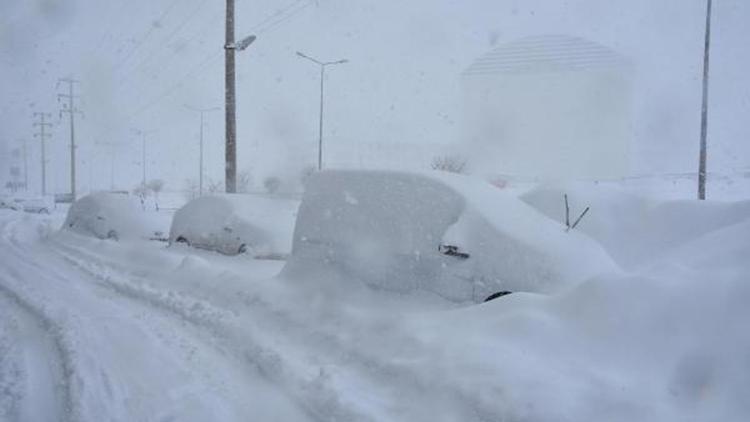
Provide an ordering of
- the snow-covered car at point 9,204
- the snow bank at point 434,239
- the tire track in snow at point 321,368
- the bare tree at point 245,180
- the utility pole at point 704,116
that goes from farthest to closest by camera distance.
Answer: the bare tree at point 245,180 < the snow-covered car at point 9,204 < the utility pole at point 704,116 < the snow bank at point 434,239 < the tire track in snow at point 321,368

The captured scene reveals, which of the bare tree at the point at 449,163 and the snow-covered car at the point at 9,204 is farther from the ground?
the bare tree at the point at 449,163

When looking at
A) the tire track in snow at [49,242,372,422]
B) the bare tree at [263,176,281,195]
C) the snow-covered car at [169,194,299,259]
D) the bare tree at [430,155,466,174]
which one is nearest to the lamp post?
the snow-covered car at [169,194,299,259]

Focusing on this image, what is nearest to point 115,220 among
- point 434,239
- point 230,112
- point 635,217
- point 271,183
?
point 230,112

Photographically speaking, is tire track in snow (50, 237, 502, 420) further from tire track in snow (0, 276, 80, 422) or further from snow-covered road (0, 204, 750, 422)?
tire track in snow (0, 276, 80, 422)

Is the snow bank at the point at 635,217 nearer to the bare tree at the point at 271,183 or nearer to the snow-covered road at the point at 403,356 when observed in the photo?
the snow-covered road at the point at 403,356

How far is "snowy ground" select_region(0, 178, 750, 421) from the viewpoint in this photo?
12.6ft

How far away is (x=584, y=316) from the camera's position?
4723 millimetres

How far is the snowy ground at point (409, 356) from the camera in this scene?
3828 mm

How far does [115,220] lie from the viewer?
16.6 m

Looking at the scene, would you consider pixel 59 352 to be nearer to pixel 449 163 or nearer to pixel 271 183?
pixel 449 163

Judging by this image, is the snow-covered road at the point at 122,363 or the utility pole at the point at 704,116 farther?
the utility pole at the point at 704,116

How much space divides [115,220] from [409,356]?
1417 cm

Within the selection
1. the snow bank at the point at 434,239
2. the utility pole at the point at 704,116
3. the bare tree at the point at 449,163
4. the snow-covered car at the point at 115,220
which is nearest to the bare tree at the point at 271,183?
the bare tree at the point at 449,163

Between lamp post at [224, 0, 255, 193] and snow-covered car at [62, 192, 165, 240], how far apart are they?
3208 millimetres
